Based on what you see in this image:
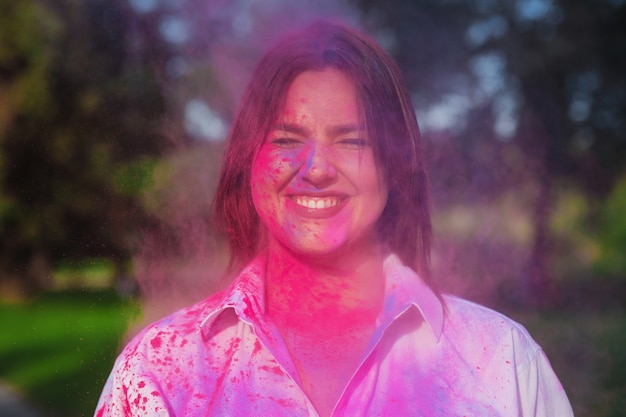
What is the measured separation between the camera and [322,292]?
3.96ft

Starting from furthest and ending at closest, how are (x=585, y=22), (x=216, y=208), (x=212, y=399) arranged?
1. (x=585, y=22)
2. (x=216, y=208)
3. (x=212, y=399)

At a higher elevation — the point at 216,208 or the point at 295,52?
the point at 295,52

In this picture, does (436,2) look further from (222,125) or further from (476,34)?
(222,125)

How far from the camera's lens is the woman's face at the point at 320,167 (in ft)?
3.61

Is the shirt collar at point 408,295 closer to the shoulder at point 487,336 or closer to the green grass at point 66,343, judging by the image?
the shoulder at point 487,336

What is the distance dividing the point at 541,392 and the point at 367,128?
1.80ft

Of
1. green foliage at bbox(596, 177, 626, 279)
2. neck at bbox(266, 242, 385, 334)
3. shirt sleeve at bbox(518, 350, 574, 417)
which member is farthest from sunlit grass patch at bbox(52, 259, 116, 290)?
green foliage at bbox(596, 177, 626, 279)

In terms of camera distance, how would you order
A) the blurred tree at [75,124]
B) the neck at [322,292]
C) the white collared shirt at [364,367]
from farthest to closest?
the blurred tree at [75,124] → the neck at [322,292] → the white collared shirt at [364,367]

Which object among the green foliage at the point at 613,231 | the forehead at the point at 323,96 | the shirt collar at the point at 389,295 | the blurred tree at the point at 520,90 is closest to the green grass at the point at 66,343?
the shirt collar at the point at 389,295

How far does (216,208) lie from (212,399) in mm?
357

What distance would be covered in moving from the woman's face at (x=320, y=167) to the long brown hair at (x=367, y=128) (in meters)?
0.02

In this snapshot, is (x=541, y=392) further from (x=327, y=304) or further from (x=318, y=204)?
(x=318, y=204)

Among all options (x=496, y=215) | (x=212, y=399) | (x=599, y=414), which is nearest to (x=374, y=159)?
(x=496, y=215)

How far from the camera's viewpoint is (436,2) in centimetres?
134
